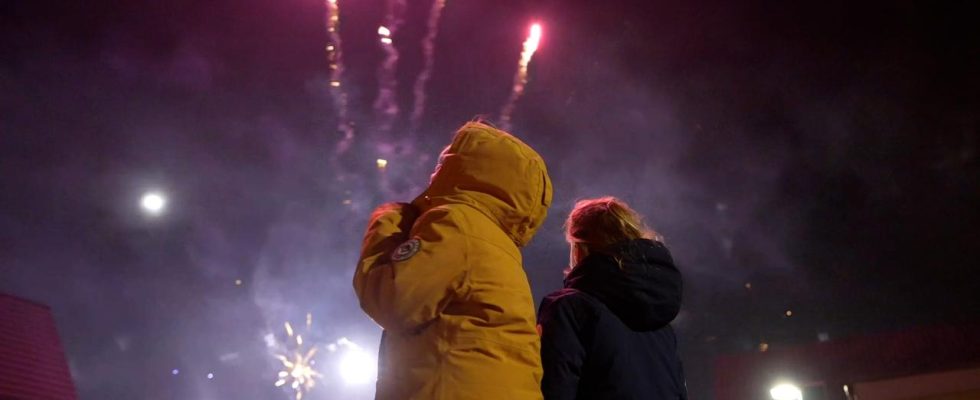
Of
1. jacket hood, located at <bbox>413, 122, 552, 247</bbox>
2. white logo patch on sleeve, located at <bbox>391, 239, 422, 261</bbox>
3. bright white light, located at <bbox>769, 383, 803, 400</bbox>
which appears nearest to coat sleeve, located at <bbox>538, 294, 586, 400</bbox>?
jacket hood, located at <bbox>413, 122, 552, 247</bbox>

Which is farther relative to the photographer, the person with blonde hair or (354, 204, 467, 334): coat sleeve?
the person with blonde hair

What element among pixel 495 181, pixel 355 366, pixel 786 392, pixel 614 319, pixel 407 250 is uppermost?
pixel 355 366

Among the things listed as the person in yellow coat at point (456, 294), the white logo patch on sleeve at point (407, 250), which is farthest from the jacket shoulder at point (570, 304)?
the white logo patch on sleeve at point (407, 250)

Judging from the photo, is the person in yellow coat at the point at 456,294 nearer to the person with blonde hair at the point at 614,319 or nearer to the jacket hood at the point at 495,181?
the jacket hood at the point at 495,181

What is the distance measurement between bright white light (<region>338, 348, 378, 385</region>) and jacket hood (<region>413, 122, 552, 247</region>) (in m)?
39.4

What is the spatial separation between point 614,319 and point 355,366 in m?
46.8

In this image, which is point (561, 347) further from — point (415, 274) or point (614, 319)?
point (415, 274)

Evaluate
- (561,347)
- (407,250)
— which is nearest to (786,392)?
(561,347)

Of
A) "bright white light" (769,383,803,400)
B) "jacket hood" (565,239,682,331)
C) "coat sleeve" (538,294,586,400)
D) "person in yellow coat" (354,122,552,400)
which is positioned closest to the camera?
"person in yellow coat" (354,122,552,400)

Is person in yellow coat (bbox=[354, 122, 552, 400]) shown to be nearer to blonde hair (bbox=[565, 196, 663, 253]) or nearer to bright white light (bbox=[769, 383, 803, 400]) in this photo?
blonde hair (bbox=[565, 196, 663, 253])

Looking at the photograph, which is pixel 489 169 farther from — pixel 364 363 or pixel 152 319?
pixel 364 363

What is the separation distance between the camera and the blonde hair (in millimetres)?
2861

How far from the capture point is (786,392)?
913 inches

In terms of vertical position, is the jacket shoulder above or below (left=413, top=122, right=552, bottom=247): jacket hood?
below
